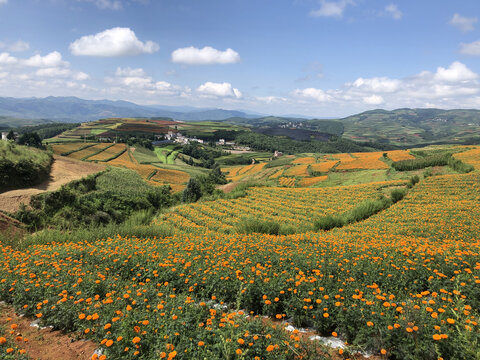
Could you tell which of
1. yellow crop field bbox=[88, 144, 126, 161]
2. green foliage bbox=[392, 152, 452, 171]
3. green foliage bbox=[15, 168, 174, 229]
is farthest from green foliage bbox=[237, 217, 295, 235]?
yellow crop field bbox=[88, 144, 126, 161]

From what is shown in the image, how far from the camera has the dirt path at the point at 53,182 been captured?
74.4 ft

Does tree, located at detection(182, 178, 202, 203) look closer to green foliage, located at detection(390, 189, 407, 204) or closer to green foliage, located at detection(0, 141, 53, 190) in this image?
green foliage, located at detection(0, 141, 53, 190)

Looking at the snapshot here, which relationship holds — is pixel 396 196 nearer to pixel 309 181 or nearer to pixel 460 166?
pixel 460 166

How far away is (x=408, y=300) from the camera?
4.90 m

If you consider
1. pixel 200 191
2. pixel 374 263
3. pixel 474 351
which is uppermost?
pixel 474 351

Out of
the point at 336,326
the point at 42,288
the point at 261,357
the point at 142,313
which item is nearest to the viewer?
the point at 261,357

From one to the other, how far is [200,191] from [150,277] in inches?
1350

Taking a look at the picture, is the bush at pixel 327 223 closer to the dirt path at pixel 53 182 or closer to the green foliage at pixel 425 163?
the dirt path at pixel 53 182

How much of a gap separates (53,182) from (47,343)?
119ft

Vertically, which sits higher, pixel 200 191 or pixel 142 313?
pixel 142 313

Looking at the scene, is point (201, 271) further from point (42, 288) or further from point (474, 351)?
point (474, 351)

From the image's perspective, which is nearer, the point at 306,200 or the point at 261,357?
the point at 261,357

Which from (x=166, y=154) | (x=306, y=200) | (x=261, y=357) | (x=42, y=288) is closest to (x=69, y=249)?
(x=42, y=288)

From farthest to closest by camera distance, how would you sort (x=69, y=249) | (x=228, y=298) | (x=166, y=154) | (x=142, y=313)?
(x=166, y=154) → (x=69, y=249) → (x=228, y=298) → (x=142, y=313)
